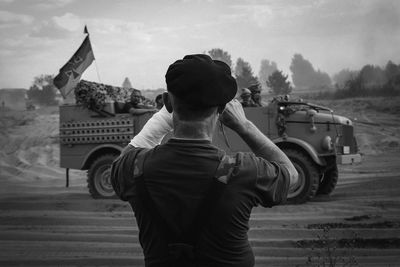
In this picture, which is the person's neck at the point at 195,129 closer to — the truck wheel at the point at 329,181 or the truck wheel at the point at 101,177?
the truck wheel at the point at 329,181

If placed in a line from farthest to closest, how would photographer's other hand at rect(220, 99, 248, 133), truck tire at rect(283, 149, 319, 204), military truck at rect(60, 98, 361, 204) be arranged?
military truck at rect(60, 98, 361, 204) < truck tire at rect(283, 149, 319, 204) < photographer's other hand at rect(220, 99, 248, 133)

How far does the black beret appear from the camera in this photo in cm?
195

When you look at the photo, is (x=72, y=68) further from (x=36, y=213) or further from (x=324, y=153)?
(x=324, y=153)

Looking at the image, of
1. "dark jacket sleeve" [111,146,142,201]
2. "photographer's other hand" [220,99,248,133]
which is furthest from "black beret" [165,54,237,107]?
"dark jacket sleeve" [111,146,142,201]

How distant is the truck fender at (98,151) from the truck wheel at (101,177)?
0.13 meters

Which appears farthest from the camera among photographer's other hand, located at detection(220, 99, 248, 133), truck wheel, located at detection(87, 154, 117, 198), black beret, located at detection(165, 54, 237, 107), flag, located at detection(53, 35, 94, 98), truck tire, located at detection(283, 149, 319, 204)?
flag, located at detection(53, 35, 94, 98)

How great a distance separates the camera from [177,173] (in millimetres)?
2031

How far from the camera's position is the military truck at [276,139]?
9.21 meters

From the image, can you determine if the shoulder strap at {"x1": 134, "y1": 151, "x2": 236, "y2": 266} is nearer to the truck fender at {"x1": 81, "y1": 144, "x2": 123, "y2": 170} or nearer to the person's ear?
the person's ear

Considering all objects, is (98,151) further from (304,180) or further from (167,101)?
(167,101)

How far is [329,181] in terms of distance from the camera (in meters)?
10.2

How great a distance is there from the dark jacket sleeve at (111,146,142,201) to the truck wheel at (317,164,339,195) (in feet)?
27.1

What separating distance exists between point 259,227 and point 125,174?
16.7 ft

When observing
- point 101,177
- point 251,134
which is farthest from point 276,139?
point 251,134
